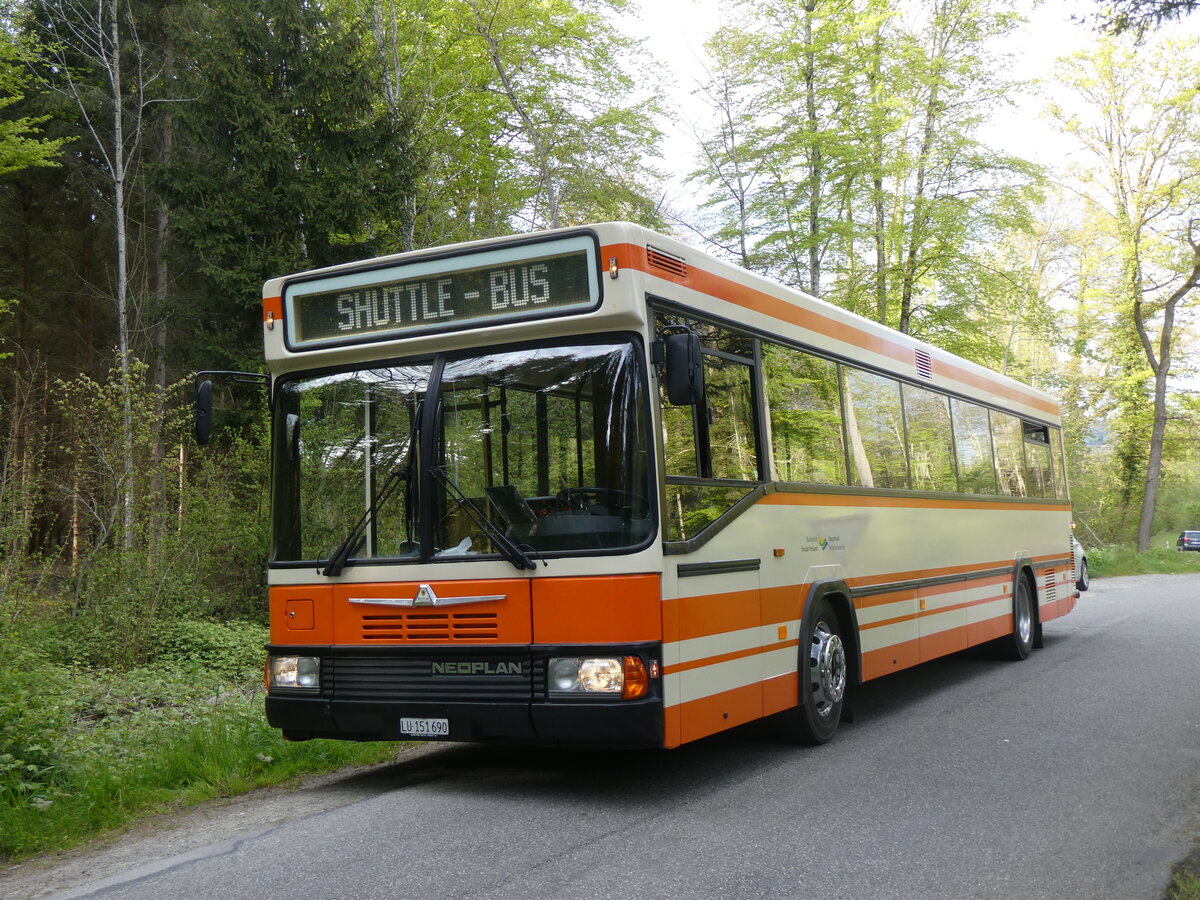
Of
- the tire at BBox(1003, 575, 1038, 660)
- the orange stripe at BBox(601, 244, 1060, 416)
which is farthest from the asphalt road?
the tire at BBox(1003, 575, 1038, 660)

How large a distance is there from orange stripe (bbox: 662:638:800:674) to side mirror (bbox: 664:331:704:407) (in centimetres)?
139

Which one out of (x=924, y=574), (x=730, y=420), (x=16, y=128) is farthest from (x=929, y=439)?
(x=16, y=128)

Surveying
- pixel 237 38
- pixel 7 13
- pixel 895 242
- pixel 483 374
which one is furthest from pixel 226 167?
pixel 483 374

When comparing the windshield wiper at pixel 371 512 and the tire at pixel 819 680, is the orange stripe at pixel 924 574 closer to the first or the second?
the tire at pixel 819 680

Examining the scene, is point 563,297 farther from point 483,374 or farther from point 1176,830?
point 1176,830

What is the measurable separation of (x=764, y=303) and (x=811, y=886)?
412 cm

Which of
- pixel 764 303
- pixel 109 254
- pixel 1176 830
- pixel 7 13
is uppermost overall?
pixel 7 13

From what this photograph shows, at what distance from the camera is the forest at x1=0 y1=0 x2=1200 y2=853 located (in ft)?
42.2

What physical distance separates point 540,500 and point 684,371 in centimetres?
105

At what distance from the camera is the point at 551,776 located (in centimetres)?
698

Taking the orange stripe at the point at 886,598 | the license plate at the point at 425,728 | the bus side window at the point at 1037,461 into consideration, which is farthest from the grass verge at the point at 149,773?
the bus side window at the point at 1037,461

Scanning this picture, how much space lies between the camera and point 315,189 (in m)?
18.7

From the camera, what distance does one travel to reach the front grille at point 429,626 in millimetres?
6090

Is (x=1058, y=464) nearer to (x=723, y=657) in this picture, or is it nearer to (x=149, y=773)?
(x=723, y=657)
